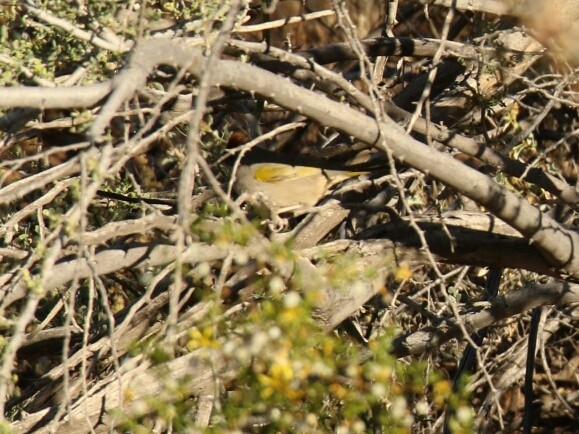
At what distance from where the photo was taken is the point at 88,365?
3684mm

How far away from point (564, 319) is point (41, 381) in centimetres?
275

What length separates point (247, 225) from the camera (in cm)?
239

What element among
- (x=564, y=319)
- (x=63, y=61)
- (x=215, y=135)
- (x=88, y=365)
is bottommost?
(x=564, y=319)

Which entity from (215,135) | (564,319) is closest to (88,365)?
(215,135)

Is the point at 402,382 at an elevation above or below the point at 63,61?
below

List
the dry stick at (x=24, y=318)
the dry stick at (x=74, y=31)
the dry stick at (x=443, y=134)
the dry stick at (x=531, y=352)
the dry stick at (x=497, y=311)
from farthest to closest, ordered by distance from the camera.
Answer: the dry stick at (x=531, y=352) < the dry stick at (x=497, y=311) < the dry stick at (x=443, y=134) < the dry stick at (x=74, y=31) < the dry stick at (x=24, y=318)

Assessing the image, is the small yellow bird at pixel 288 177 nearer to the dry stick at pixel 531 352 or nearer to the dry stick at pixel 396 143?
the dry stick at pixel 396 143

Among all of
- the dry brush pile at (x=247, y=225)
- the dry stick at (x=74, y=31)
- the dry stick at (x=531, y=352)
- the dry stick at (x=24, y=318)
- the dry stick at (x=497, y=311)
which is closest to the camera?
the dry stick at (x=24, y=318)

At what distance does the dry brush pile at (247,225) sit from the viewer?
2.55 meters

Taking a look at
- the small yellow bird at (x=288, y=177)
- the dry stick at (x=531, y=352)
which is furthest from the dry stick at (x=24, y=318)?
the dry stick at (x=531, y=352)

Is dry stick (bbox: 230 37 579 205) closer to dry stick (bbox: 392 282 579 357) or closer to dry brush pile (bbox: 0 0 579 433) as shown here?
dry brush pile (bbox: 0 0 579 433)

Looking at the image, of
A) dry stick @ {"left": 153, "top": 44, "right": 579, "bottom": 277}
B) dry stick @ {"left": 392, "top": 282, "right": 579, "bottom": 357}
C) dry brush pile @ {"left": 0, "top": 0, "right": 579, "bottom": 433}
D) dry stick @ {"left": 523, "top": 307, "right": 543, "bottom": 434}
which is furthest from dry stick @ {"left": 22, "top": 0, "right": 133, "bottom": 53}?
dry stick @ {"left": 523, "top": 307, "right": 543, "bottom": 434}

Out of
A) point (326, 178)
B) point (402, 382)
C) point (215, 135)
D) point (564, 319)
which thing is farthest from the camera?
point (564, 319)

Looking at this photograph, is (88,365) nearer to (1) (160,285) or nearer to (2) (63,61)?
(1) (160,285)
